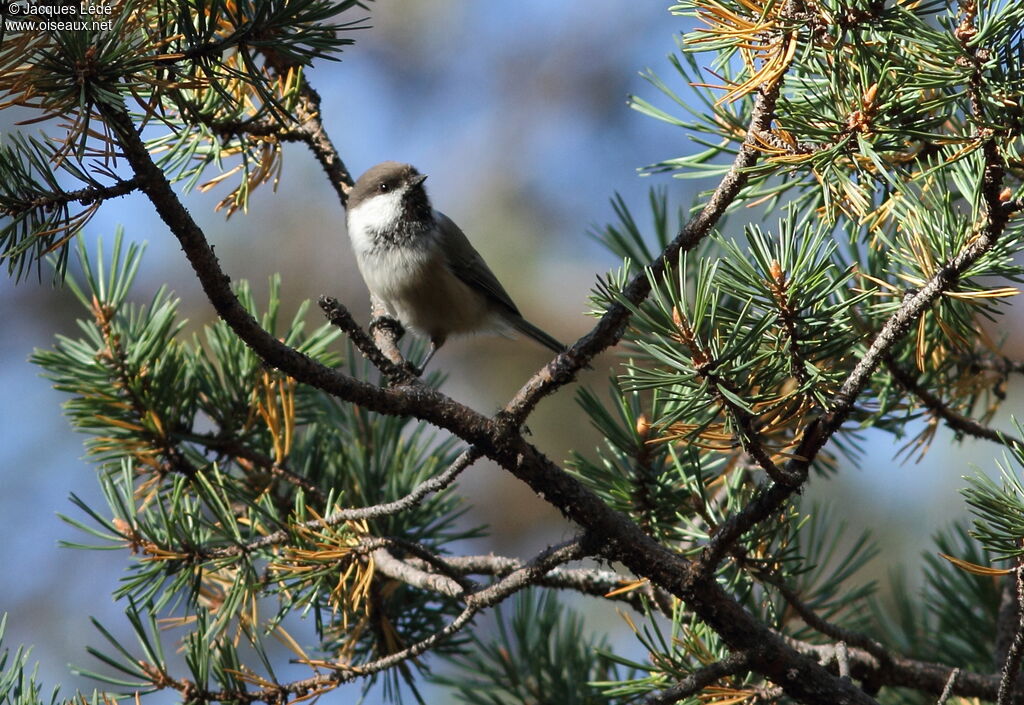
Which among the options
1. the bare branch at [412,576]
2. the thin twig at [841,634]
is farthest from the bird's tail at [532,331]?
the thin twig at [841,634]

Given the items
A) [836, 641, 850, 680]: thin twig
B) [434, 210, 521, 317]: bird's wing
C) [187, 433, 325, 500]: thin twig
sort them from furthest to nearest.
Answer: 1. [434, 210, 521, 317]: bird's wing
2. [187, 433, 325, 500]: thin twig
3. [836, 641, 850, 680]: thin twig

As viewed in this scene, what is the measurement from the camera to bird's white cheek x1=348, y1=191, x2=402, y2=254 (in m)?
4.06

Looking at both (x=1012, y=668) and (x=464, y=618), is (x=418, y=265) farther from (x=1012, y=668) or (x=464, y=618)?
(x=1012, y=668)

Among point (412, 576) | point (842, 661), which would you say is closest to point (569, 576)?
point (412, 576)

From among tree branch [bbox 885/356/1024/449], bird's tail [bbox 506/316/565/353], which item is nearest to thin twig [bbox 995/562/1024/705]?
tree branch [bbox 885/356/1024/449]

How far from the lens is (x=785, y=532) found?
6.12ft

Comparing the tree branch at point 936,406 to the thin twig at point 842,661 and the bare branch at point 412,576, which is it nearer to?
the thin twig at point 842,661

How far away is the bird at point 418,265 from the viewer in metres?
4.00

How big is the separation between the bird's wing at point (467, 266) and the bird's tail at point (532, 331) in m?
0.05

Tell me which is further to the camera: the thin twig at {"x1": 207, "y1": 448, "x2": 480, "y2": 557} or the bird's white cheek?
the bird's white cheek

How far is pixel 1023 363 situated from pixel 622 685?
1.35 meters

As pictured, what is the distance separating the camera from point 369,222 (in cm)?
409

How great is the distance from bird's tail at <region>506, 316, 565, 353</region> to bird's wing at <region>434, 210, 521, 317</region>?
0.05 metres

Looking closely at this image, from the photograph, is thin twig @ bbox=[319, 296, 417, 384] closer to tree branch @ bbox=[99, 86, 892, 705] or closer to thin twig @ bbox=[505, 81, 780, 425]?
tree branch @ bbox=[99, 86, 892, 705]
